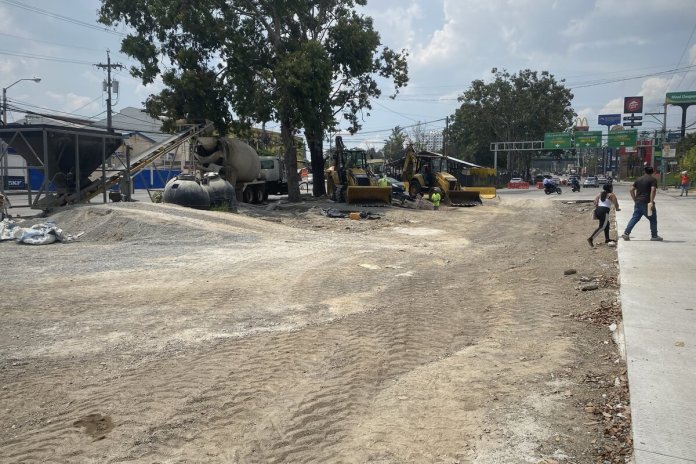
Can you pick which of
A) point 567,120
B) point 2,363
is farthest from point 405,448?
point 567,120

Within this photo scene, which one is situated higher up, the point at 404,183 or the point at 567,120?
the point at 567,120

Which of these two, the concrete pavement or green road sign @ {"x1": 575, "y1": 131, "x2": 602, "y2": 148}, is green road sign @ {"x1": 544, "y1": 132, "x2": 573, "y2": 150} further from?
the concrete pavement

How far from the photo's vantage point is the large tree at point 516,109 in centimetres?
6950

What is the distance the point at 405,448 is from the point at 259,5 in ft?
100

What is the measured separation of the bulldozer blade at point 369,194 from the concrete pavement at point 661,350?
54.1 ft

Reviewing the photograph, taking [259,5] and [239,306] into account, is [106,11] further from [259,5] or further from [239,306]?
[239,306]

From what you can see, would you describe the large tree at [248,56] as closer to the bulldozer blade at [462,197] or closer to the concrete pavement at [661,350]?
the bulldozer blade at [462,197]

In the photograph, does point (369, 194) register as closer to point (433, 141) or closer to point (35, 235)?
point (35, 235)

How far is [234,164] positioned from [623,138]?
54.0m

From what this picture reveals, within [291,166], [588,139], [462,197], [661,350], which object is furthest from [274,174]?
[588,139]

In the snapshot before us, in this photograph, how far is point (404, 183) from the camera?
3403 cm

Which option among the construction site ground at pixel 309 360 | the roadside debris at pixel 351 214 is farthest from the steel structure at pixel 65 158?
the construction site ground at pixel 309 360

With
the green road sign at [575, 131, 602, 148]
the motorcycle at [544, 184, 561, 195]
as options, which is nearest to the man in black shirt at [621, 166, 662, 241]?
the motorcycle at [544, 184, 561, 195]

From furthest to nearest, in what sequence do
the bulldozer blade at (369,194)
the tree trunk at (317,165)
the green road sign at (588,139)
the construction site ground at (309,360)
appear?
the green road sign at (588,139) < the tree trunk at (317,165) < the bulldozer blade at (369,194) < the construction site ground at (309,360)
